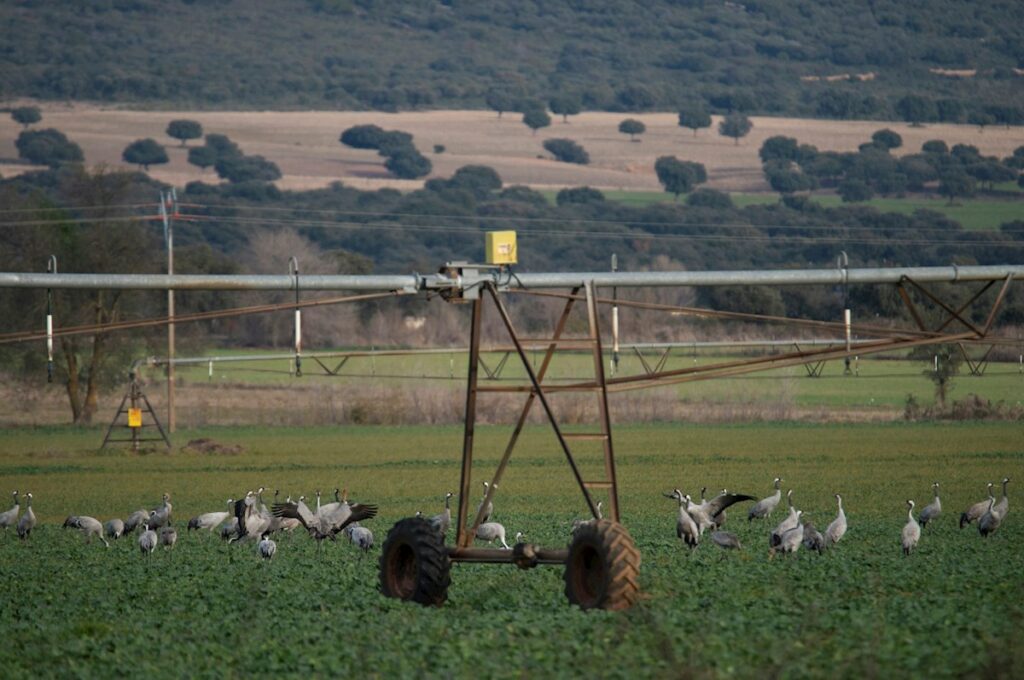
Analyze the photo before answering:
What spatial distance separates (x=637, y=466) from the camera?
43.5m

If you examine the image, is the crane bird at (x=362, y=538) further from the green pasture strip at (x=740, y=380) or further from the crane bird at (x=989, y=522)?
the green pasture strip at (x=740, y=380)

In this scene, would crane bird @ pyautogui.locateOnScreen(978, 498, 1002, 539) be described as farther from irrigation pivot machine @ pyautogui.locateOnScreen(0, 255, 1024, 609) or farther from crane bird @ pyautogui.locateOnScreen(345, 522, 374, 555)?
crane bird @ pyautogui.locateOnScreen(345, 522, 374, 555)

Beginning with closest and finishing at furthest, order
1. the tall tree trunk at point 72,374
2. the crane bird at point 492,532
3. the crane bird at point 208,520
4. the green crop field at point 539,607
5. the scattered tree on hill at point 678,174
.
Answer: the green crop field at point 539,607
the crane bird at point 492,532
the crane bird at point 208,520
the tall tree trunk at point 72,374
the scattered tree on hill at point 678,174

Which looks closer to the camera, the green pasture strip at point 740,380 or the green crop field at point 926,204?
the green pasture strip at point 740,380

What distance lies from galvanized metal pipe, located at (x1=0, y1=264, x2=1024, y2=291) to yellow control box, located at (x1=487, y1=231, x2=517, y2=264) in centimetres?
31

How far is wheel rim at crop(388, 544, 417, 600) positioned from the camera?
683 inches

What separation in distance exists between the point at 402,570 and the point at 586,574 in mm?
2273

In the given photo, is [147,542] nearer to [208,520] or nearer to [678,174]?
[208,520]

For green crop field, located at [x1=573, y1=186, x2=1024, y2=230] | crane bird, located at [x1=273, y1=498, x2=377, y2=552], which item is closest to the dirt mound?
crane bird, located at [x1=273, y1=498, x2=377, y2=552]

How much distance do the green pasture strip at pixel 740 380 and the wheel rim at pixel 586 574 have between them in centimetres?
4995

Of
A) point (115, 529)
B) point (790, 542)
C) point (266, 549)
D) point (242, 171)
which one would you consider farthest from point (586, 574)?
point (242, 171)

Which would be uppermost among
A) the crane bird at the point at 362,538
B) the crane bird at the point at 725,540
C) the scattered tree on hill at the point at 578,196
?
the crane bird at the point at 725,540

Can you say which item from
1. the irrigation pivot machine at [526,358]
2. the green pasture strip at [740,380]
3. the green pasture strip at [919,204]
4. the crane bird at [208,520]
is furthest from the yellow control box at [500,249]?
the green pasture strip at [919,204]

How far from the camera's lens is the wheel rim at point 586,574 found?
52.8ft
